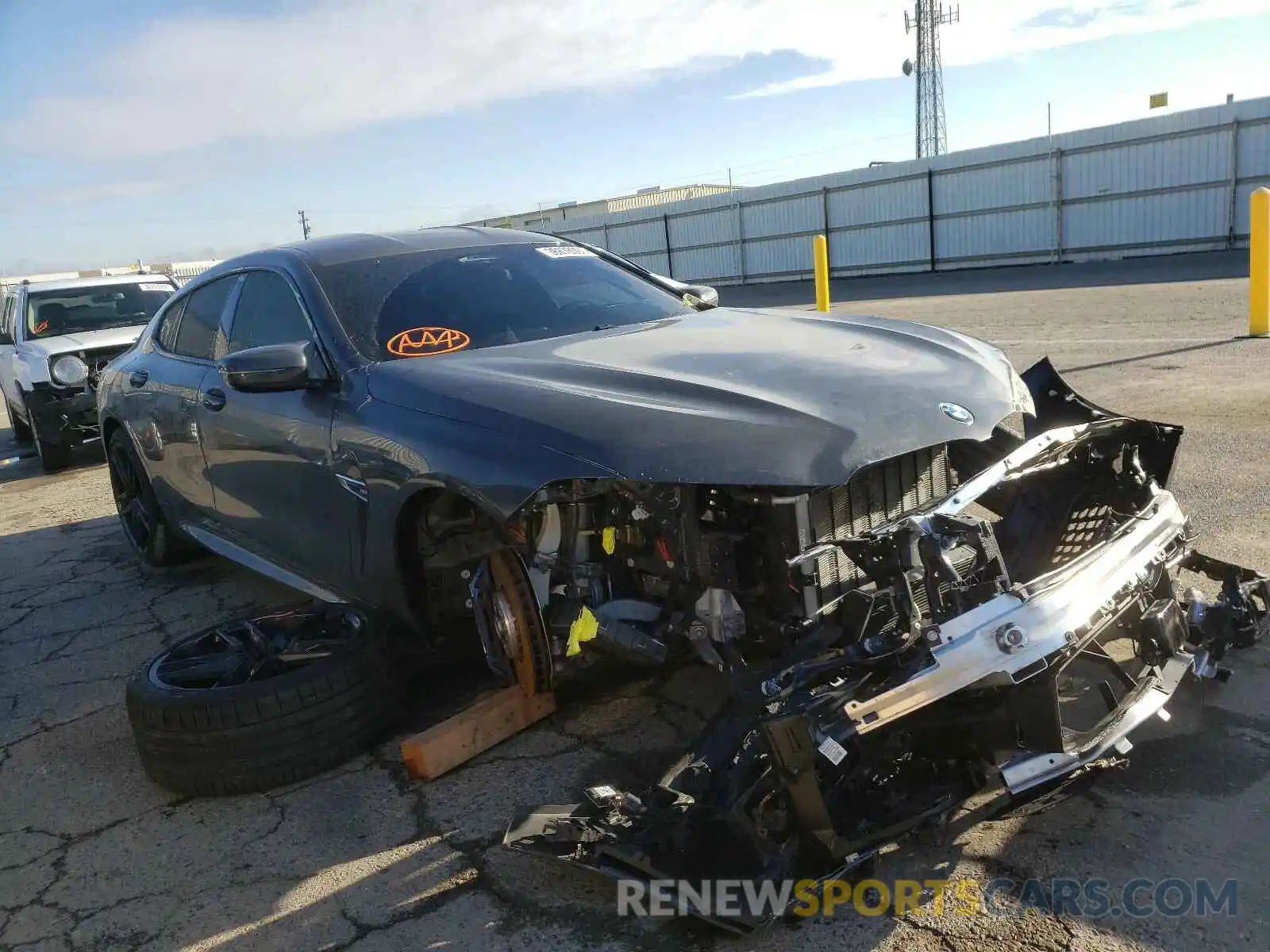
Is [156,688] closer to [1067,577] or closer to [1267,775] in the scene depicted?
[1067,577]

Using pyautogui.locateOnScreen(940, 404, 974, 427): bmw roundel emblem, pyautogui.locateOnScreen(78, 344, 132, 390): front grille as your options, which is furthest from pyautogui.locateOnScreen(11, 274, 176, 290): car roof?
pyautogui.locateOnScreen(940, 404, 974, 427): bmw roundel emblem

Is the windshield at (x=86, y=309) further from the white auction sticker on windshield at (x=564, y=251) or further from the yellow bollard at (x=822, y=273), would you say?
the yellow bollard at (x=822, y=273)

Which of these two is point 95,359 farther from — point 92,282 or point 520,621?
point 520,621

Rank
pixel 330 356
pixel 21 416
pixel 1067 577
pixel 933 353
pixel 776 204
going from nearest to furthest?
pixel 1067 577, pixel 933 353, pixel 330 356, pixel 21 416, pixel 776 204

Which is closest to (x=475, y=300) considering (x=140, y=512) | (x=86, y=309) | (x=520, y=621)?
(x=520, y=621)

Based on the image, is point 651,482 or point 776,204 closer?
point 651,482

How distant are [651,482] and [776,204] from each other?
26.3 metres

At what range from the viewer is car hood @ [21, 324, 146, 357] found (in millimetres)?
9477

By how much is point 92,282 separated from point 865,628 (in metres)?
10.5

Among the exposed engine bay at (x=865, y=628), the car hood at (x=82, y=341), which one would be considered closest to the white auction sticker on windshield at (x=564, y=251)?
the exposed engine bay at (x=865, y=628)

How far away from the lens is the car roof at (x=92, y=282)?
10430 millimetres

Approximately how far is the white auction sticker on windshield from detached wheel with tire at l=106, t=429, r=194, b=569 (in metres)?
2.49

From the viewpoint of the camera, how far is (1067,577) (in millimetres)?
2412

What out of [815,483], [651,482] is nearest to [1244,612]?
[815,483]
